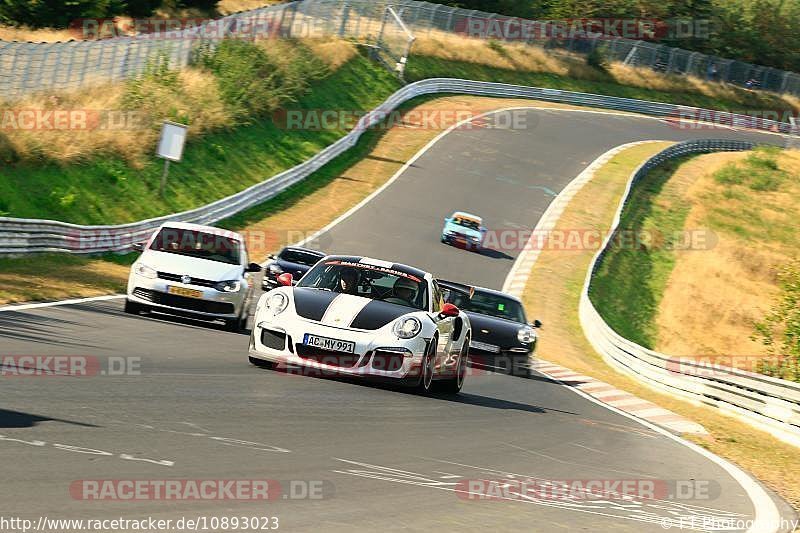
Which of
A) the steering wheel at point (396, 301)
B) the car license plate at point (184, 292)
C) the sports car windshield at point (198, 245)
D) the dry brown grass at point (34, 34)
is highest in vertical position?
the dry brown grass at point (34, 34)

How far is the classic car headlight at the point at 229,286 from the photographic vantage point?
53.9ft

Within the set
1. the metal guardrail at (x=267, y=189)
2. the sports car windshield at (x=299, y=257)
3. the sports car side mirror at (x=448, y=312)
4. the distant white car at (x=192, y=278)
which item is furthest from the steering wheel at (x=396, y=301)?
the sports car windshield at (x=299, y=257)

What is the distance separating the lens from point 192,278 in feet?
53.3

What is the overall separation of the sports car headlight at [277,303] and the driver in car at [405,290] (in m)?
1.35

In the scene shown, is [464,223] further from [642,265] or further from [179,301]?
[179,301]

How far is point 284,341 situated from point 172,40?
3229 cm

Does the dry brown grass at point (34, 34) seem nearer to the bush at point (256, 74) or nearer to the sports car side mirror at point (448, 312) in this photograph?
the bush at point (256, 74)

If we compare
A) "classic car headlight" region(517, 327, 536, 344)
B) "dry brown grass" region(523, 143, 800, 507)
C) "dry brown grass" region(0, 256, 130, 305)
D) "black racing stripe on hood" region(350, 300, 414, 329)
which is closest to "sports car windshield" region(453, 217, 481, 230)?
"dry brown grass" region(523, 143, 800, 507)

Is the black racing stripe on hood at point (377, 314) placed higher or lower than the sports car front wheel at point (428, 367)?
higher

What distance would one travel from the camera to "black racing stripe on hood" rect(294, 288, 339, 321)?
1201 centimetres

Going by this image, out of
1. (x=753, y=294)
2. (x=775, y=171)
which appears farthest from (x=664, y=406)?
(x=775, y=171)

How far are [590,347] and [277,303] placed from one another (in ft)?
58.2

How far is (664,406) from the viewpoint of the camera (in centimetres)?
1861

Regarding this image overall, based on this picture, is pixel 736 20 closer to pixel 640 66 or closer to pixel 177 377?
pixel 640 66
